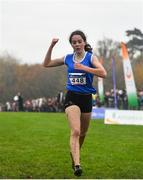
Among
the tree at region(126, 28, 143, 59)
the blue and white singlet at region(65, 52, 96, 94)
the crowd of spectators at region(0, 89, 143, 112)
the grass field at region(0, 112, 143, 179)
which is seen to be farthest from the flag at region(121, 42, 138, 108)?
the tree at region(126, 28, 143, 59)

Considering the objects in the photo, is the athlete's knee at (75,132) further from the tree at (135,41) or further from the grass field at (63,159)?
the tree at (135,41)

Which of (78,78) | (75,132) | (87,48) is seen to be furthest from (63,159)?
(87,48)

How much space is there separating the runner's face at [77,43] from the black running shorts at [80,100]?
669 mm

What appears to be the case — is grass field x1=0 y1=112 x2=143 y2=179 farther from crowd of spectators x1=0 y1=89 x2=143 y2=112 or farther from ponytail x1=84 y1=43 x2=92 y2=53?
crowd of spectators x1=0 y1=89 x2=143 y2=112

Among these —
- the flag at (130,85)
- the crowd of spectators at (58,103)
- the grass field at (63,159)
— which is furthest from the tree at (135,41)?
the grass field at (63,159)

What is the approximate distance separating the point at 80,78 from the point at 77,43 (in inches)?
21.2

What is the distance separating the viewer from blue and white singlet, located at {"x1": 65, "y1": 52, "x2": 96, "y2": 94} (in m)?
7.46

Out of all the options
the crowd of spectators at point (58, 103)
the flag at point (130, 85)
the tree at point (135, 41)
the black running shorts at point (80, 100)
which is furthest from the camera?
the tree at point (135, 41)

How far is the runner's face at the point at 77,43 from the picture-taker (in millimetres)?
7471

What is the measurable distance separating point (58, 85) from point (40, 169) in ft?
241

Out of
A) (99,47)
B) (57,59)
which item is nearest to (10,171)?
(57,59)

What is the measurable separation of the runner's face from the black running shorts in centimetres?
67

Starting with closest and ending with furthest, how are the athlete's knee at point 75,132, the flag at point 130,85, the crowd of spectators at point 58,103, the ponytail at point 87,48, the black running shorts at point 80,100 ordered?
the athlete's knee at point 75,132 < the black running shorts at point 80,100 < the ponytail at point 87,48 < the flag at point 130,85 < the crowd of spectators at point 58,103

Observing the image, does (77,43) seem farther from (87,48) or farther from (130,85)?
(130,85)
